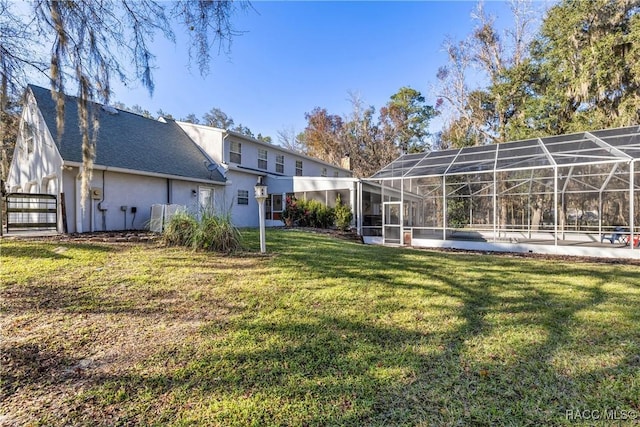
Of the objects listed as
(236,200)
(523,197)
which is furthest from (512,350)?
(523,197)

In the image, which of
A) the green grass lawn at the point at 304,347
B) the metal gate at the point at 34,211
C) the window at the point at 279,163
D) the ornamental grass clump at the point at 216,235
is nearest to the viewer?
the green grass lawn at the point at 304,347

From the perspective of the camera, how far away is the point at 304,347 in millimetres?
2881

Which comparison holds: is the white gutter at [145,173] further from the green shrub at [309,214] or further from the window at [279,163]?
the window at [279,163]

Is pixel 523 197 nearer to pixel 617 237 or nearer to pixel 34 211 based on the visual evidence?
pixel 617 237

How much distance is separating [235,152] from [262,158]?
1.93 m

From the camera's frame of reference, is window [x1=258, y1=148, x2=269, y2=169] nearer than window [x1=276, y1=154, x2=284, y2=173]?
Yes

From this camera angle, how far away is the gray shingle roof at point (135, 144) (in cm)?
1013

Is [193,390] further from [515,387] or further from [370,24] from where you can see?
[370,24]

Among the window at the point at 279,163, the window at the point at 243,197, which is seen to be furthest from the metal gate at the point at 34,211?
the window at the point at 279,163

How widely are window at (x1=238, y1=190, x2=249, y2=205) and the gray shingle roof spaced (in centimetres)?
138

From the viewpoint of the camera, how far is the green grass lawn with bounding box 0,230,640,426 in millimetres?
2104

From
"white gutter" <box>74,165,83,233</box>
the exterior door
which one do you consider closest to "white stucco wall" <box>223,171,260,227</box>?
"white gutter" <box>74,165,83,233</box>

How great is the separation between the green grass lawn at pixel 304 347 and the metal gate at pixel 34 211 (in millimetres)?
4918

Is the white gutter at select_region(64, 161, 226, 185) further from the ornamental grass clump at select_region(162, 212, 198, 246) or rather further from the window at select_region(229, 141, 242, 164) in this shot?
the ornamental grass clump at select_region(162, 212, 198, 246)
